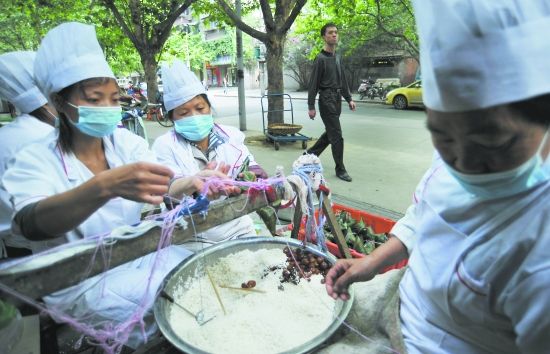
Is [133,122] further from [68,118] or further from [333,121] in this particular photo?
[68,118]

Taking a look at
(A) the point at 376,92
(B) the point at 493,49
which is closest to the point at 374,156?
(B) the point at 493,49

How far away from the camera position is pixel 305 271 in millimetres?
1845

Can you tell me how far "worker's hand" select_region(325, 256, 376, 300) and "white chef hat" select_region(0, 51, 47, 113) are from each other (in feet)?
8.60

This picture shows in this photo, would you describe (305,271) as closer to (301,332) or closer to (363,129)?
(301,332)

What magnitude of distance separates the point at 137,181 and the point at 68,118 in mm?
911

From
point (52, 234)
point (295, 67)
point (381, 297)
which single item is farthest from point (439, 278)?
point (295, 67)

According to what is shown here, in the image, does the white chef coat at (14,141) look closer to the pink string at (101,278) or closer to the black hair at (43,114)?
the black hair at (43,114)

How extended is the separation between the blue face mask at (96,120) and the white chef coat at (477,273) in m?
1.56

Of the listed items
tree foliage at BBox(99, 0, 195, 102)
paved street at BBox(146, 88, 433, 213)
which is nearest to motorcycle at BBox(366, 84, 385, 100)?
paved street at BBox(146, 88, 433, 213)

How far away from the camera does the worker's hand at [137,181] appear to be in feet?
4.09

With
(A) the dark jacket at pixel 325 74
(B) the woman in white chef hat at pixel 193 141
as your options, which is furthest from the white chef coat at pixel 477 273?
(A) the dark jacket at pixel 325 74

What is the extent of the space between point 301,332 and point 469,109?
116 centimetres

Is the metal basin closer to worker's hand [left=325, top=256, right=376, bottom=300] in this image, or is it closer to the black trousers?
worker's hand [left=325, top=256, right=376, bottom=300]

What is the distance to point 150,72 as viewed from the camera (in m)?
13.4
